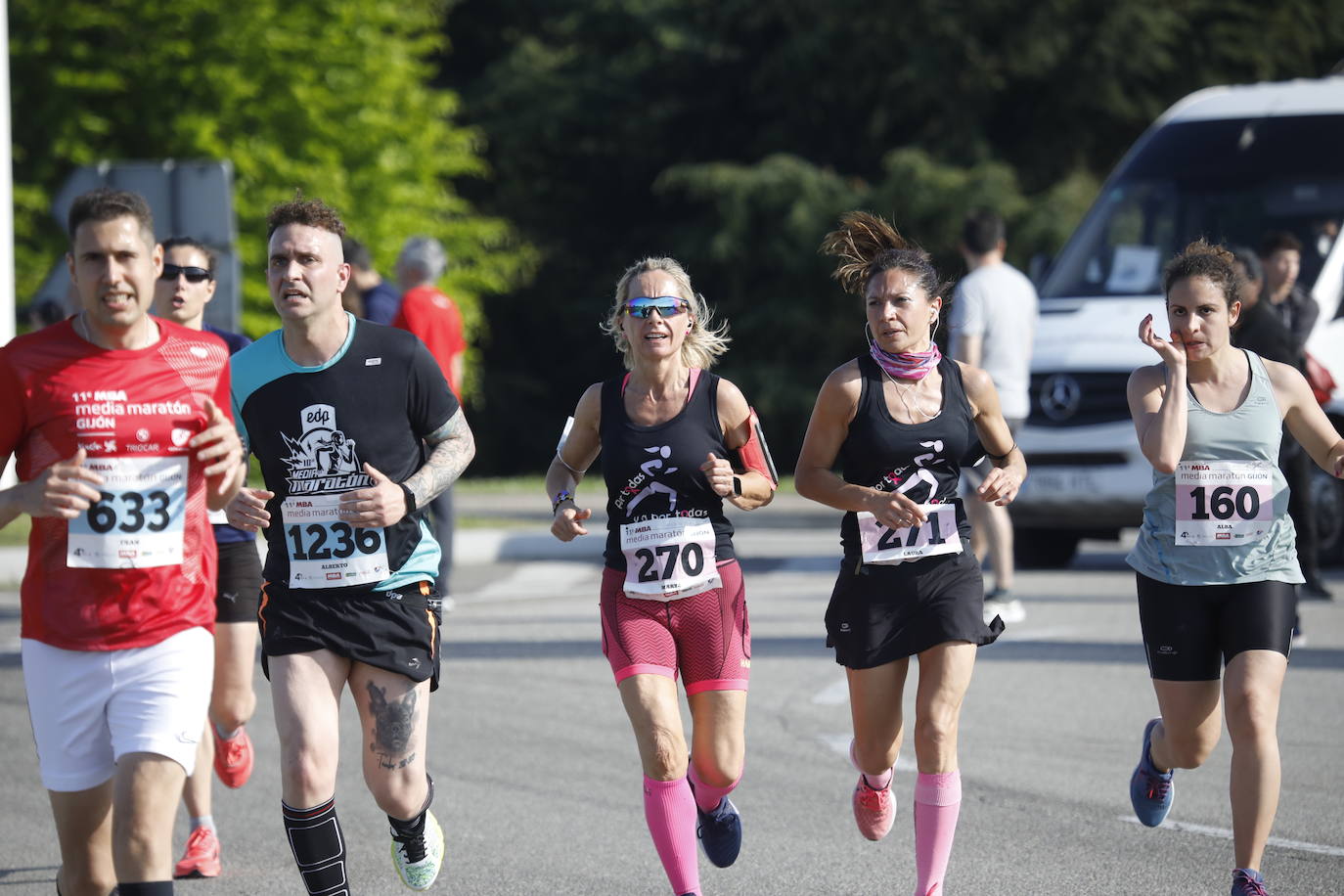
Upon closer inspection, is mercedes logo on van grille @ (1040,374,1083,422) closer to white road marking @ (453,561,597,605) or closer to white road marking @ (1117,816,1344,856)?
white road marking @ (453,561,597,605)

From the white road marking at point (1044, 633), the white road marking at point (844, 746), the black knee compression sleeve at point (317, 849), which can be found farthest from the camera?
the white road marking at point (1044, 633)

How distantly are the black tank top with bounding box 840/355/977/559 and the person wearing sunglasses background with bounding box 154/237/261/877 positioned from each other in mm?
2134

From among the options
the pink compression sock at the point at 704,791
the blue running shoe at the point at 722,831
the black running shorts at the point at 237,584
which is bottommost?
the blue running shoe at the point at 722,831

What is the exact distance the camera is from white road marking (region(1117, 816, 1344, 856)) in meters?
6.17

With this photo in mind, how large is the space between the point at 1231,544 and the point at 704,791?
1.79m

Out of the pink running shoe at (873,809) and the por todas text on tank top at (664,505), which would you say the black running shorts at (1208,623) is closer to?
the pink running shoe at (873,809)

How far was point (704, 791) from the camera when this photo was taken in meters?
5.84

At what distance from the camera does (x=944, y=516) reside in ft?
18.6

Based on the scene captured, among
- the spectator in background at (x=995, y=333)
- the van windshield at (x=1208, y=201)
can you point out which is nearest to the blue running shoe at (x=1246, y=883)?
the spectator in background at (x=995, y=333)

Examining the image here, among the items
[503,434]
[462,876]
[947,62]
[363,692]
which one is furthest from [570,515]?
[503,434]

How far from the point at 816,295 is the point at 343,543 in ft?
105

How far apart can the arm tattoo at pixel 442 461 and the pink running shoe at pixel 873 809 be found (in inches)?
67.2

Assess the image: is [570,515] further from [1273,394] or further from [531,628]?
[531,628]

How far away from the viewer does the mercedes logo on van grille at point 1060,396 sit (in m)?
13.4
